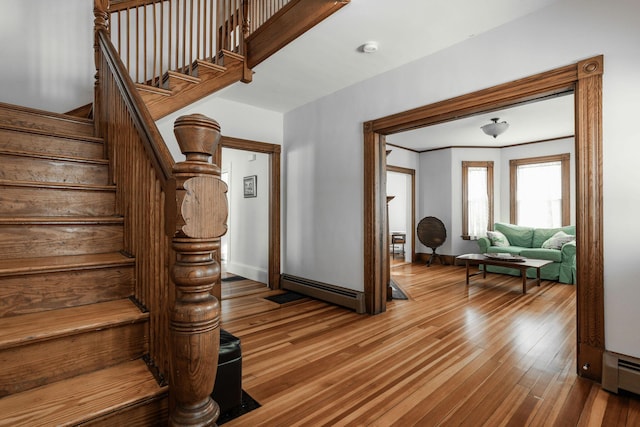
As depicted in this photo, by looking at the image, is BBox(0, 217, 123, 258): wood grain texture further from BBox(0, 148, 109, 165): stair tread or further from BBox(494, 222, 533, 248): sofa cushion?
BBox(494, 222, 533, 248): sofa cushion

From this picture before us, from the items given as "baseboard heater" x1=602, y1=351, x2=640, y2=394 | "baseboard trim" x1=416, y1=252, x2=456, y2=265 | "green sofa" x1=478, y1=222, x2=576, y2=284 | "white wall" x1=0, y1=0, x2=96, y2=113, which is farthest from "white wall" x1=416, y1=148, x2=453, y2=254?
"white wall" x1=0, y1=0, x2=96, y2=113

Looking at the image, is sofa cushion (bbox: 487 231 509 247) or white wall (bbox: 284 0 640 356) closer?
white wall (bbox: 284 0 640 356)

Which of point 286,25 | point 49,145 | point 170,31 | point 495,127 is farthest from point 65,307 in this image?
point 495,127

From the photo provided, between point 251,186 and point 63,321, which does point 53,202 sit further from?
point 251,186

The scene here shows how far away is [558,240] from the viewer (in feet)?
17.8

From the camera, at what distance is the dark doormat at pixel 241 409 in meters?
1.67

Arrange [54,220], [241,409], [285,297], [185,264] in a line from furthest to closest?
[285,297]
[241,409]
[54,220]
[185,264]

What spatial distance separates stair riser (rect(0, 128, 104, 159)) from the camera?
2048 millimetres

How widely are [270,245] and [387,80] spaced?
270 centimetres

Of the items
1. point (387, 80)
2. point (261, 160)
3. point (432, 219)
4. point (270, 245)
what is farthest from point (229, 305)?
point (432, 219)

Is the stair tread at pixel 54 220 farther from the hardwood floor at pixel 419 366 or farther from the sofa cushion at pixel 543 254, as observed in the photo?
the sofa cushion at pixel 543 254

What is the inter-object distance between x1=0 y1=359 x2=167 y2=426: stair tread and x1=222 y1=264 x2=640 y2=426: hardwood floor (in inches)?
28.9

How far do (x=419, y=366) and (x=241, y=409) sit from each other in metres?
1.27

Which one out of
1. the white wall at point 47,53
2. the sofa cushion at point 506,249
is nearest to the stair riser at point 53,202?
the white wall at point 47,53
